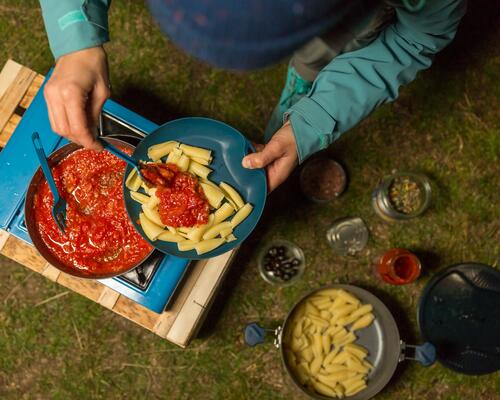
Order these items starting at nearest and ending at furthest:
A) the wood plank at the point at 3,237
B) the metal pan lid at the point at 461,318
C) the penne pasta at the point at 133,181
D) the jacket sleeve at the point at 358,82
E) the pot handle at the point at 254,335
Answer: the jacket sleeve at the point at 358,82 → the penne pasta at the point at 133,181 → the wood plank at the point at 3,237 → the pot handle at the point at 254,335 → the metal pan lid at the point at 461,318

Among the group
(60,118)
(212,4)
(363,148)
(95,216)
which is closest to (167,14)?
(212,4)

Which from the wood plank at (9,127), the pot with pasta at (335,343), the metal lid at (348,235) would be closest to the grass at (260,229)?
the metal lid at (348,235)

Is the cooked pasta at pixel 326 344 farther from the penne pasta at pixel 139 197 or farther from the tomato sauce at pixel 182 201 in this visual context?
the penne pasta at pixel 139 197

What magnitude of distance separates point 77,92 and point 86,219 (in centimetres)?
50

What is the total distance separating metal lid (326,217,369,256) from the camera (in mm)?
2453

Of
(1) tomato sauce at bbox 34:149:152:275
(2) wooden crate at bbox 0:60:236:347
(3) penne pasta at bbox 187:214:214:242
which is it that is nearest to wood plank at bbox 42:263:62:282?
(2) wooden crate at bbox 0:60:236:347

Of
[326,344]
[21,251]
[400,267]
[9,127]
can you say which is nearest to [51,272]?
[21,251]

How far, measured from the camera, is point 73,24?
54.1 inches

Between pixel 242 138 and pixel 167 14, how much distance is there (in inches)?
34.6

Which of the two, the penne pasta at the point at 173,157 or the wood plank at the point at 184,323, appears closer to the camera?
the penne pasta at the point at 173,157

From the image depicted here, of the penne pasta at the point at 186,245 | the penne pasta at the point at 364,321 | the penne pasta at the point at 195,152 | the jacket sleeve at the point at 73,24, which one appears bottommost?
the penne pasta at the point at 364,321

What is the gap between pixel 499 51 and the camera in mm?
2604

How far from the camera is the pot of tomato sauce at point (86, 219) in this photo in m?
1.67

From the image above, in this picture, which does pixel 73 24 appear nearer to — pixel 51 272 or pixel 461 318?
pixel 51 272
